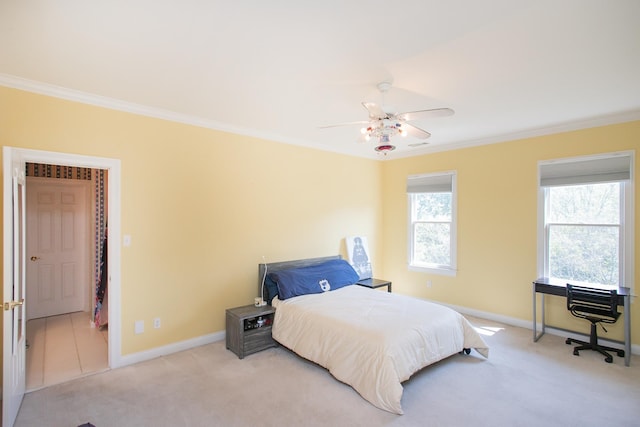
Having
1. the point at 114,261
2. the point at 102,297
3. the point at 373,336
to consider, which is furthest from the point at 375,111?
the point at 102,297

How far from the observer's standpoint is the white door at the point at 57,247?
4.66m

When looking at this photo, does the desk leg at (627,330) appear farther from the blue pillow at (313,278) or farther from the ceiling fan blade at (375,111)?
the ceiling fan blade at (375,111)

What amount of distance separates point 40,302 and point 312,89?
5.00m

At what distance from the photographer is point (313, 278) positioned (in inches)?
163

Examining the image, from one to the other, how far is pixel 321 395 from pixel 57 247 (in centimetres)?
459

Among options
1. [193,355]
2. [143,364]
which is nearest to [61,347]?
[143,364]

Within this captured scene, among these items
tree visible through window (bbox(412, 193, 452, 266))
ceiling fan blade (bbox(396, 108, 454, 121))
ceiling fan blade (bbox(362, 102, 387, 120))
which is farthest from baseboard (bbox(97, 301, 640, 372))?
ceiling fan blade (bbox(396, 108, 454, 121))

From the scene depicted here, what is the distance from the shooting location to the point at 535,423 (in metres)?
2.37

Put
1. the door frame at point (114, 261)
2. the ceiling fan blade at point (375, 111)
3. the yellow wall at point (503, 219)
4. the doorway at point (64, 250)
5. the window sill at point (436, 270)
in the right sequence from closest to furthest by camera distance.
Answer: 1. the ceiling fan blade at point (375, 111)
2. the door frame at point (114, 261)
3. the yellow wall at point (503, 219)
4. the doorway at point (64, 250)
5. the window sill at point (436, 270)

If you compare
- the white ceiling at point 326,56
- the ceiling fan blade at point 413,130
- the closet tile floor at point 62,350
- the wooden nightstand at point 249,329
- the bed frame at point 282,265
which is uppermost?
the white ceiling at point 326,56

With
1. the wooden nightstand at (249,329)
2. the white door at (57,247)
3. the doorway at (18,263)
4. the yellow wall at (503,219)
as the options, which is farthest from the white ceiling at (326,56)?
the white door at (57,247)

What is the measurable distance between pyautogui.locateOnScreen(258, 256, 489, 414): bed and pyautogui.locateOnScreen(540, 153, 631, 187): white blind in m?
2.20

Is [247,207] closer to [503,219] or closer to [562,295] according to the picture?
[503,219]

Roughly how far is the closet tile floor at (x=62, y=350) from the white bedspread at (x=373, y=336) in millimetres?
1899
